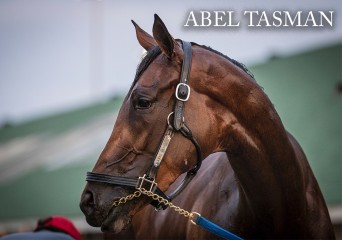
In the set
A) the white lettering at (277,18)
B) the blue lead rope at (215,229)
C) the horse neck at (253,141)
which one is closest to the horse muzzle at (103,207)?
the blue lead rope at (215,229)

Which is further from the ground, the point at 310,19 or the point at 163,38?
the point at 310,19

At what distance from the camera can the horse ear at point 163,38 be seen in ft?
12.6

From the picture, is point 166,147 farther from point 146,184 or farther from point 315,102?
point 315,102

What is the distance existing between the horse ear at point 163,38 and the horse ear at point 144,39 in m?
0.35

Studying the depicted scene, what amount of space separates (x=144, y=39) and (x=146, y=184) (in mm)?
1039

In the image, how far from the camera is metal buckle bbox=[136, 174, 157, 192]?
3.78 m

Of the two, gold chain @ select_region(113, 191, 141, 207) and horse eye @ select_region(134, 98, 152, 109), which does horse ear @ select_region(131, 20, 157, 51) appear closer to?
horse eye @ select_region(134, 98, 152, 109)

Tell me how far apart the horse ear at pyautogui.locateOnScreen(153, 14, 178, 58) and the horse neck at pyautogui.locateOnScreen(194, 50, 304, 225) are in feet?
0.87

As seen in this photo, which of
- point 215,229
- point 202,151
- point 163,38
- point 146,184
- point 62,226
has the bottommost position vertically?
point 62,226

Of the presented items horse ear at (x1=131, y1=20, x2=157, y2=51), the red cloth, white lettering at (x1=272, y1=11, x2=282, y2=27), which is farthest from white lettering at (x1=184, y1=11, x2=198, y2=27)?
the red cloth

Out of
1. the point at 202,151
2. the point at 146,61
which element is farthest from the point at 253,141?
the point at 146,61

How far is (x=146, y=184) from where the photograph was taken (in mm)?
3801

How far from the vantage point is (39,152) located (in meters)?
15.6

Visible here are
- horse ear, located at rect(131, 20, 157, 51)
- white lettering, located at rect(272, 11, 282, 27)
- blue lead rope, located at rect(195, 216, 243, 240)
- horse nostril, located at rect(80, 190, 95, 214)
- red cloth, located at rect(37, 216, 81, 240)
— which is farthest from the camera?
red cloth, located at rect(37, 216, 81, 240)
